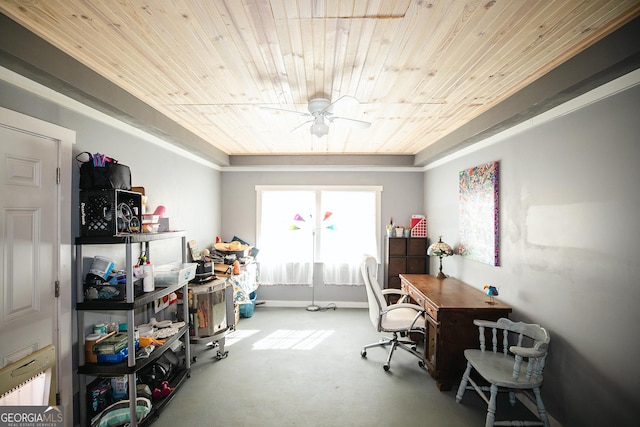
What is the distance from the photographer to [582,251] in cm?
200

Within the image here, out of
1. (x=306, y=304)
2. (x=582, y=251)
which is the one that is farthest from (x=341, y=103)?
(x=306, y=304)

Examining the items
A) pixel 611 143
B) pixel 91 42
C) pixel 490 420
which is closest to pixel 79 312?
pixel 91 42

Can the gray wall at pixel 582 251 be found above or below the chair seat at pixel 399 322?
above

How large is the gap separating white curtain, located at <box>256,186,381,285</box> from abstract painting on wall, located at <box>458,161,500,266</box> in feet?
5.52

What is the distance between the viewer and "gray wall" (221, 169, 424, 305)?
16.8 ft

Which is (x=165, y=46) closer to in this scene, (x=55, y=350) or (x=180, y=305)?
(x=55, y=350)

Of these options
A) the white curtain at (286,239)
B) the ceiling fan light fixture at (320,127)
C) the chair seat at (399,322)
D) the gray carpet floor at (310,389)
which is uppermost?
the ceiling fan light fixture at (320,127)

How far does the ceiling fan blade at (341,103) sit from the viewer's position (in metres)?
2.10

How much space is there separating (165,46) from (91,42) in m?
0.41

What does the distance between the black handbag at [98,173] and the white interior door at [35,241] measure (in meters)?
0.09

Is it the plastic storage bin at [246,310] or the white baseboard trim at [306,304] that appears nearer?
the plastic storage bin at [246,310]

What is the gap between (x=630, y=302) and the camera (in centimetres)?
169

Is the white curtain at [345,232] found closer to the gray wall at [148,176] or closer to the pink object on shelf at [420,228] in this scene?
the pink object on shelf at [420,228]

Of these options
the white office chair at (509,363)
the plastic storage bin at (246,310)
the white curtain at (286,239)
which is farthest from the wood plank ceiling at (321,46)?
the plastic storage bin at (246,310)
